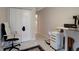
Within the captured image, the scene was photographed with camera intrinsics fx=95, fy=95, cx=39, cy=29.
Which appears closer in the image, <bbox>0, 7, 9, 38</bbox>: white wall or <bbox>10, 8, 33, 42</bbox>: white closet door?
<bbox>0, 7, 9, 38</bbox>: white wall

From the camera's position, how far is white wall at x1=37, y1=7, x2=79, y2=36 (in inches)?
52.1

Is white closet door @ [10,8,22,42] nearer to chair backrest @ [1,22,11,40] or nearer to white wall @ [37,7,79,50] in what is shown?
chair backrest @ [1,22,11,40]

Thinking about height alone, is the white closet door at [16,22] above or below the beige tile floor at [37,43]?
above

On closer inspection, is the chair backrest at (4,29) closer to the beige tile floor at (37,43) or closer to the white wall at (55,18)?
the beige tile floor at (37,43)

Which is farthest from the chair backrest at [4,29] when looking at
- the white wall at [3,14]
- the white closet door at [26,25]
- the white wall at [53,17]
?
the white wall at [53,17]

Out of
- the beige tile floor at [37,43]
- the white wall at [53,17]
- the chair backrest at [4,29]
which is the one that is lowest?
the beige tile floor at [37,43]

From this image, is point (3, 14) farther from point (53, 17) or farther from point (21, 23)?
Answer: point (53, 17)

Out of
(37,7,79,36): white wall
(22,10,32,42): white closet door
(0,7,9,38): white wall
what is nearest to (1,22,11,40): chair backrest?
A: (0,7,9,38): white wall

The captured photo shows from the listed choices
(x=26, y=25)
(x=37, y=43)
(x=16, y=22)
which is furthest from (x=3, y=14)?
(x=37, y=43)

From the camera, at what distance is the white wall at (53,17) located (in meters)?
1.32

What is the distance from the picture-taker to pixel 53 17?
4.82 feet
